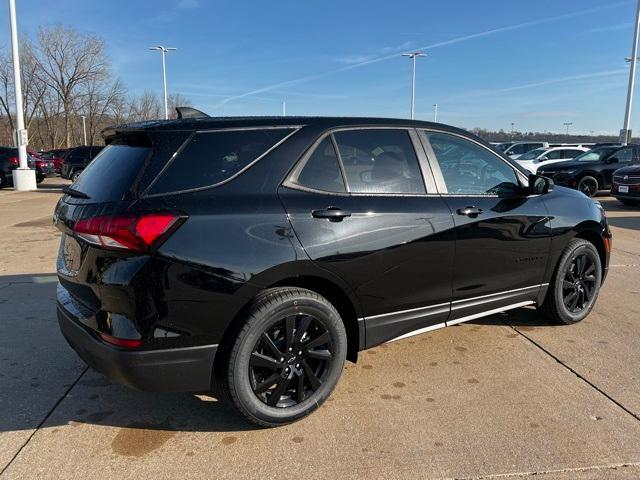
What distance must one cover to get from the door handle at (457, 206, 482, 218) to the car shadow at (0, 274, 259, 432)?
196cm

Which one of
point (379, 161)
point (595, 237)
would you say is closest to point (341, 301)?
point (379, 161)

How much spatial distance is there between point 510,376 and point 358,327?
1247 mm

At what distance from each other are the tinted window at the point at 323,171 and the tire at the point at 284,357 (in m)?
0.64

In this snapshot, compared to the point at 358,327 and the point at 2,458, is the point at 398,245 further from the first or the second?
the point at 2,458

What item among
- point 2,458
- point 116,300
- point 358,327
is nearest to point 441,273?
point 358,327

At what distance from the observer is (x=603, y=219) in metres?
4.68

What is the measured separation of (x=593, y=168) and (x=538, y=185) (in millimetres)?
14036

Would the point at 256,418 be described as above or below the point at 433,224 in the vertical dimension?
below

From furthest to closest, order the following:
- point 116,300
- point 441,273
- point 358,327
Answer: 1. point 441,273
2. point 358,327
3. point 116,300

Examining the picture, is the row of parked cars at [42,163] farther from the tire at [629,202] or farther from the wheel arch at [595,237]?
the wheel arch at [595,237]

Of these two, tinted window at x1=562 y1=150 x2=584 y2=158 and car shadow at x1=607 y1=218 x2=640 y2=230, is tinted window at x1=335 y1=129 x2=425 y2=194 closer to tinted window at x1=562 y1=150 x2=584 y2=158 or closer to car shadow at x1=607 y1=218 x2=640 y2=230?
car shadow at x1=607 y1=218 x2=640 y2=230

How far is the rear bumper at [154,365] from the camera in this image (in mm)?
2572

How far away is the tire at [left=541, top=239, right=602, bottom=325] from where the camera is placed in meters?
4.39

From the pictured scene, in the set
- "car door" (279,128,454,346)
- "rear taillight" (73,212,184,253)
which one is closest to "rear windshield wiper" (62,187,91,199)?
"rear taillight" (73,212,184,253)
